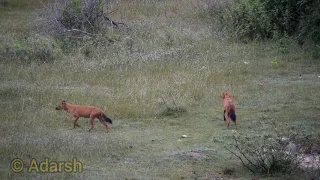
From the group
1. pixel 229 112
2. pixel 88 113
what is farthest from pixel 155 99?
pixel 88 113

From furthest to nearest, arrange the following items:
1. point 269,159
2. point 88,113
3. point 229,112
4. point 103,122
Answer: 1. point 229,112
2. point 103,122
3. point 88,113
4. point 269,159

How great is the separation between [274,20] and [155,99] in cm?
781

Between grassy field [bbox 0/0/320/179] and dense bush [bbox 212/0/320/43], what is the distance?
629mm

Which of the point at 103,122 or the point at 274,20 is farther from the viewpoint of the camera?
the point at 274,20

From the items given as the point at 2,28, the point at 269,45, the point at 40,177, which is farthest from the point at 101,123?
the point at 2,28

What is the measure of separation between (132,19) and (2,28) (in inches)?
179

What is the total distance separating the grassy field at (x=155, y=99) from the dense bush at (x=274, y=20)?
63 centimetres

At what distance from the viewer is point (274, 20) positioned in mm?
17578

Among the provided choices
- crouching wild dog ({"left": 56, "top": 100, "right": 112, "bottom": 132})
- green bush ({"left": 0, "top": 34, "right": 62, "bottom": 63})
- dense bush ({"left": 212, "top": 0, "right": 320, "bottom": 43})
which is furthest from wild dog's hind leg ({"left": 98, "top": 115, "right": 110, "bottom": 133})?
dense bush ({"left": 212, "top": 0, "right": 320, "bottom": 43})

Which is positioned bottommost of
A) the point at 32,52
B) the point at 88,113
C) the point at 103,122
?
the point at 103,122

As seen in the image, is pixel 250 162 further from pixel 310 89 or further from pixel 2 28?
pixel 2 28

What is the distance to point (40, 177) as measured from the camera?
6578 mm

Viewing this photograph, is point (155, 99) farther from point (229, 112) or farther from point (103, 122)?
point (103, 122)

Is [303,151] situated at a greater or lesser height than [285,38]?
lesser
